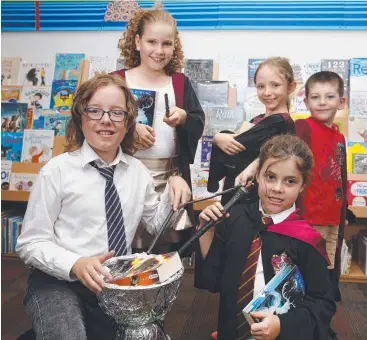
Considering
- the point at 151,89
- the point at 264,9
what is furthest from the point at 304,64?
Result: the point at 151,89

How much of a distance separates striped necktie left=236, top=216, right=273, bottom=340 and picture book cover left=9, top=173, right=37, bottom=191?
244 cm

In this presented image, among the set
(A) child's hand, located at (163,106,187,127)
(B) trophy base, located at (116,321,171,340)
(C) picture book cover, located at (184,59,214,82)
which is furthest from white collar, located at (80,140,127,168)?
(C) picture book cover, located at (184,59,214,82)

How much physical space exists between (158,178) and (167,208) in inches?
9.2

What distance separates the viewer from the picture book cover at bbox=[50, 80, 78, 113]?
3375mm

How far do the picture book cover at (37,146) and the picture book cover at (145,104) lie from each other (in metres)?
1.98

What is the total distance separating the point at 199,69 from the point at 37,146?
4.55 feet

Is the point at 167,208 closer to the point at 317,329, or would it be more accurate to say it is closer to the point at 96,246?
the point at 96,246

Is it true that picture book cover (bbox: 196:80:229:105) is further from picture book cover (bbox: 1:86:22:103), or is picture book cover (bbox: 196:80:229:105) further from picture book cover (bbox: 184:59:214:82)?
picture book cover (bbox: 1:86:22:103)

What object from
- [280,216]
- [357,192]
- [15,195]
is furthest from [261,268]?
[15,195]

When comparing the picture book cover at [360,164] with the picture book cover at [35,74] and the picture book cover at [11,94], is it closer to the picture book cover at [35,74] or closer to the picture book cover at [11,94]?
the picture book cover at [35,74]

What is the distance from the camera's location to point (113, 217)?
1278 mm

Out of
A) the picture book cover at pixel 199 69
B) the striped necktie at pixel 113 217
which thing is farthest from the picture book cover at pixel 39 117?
the striped necktie at pixel 113 217

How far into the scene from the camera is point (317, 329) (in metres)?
1.15

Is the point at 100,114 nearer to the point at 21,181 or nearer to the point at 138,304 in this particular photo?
the point at 138,304
